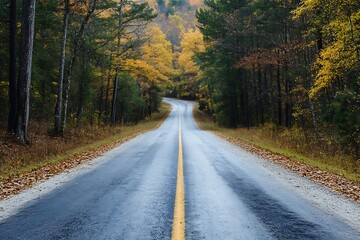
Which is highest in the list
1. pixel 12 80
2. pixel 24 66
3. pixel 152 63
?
pixel 152 63

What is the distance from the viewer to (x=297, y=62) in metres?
24.2

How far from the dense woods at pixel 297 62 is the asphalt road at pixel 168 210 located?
23.9ft

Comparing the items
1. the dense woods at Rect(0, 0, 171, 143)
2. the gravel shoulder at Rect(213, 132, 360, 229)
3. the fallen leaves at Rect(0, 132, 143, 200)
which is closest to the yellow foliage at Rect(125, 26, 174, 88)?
the dense woods at Rect(0, 0, 171, 143)

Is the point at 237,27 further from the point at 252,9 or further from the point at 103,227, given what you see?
the point at 103,227

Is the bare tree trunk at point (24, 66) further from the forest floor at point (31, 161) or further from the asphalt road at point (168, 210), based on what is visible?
the asphalt road at point (168, 210)

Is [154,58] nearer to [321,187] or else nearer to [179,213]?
[321,187]

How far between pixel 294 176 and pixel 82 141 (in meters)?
13.0

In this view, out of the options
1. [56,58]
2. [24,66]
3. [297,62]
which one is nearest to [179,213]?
[24,66]

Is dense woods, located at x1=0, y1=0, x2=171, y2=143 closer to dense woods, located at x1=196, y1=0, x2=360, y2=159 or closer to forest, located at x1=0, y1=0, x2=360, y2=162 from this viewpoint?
forest, located at x1=0, y1=0, x2=360, y2=162

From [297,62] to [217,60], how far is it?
9.55 metres

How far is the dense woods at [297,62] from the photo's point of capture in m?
13.8

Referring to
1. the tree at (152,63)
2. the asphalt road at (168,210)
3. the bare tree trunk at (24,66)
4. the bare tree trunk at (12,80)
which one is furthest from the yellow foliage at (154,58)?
the asphalt road at (168,210)

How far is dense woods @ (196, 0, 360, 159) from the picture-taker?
13766 millimetres

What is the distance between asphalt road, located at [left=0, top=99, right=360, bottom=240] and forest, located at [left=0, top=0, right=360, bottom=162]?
8.21m
